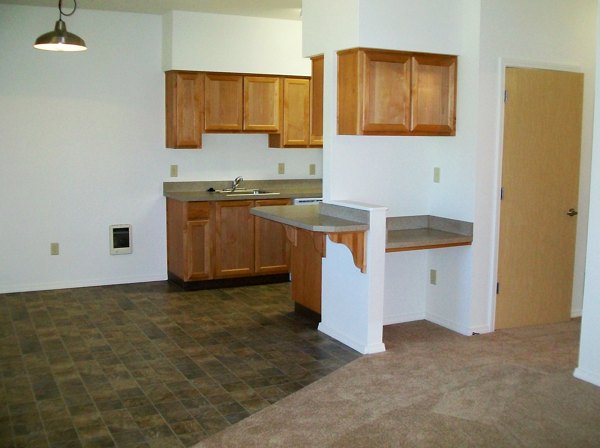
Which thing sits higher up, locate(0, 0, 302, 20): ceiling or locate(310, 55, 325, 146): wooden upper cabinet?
locate(0, 0, 302, 20): ceiling

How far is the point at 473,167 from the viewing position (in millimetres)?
4871

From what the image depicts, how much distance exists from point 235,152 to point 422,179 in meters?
2.45

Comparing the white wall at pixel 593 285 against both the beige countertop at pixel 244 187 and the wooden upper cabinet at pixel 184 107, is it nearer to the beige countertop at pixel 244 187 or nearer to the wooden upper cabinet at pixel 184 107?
the beige countertop at pixel 244 187

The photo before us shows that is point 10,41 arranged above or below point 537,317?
above

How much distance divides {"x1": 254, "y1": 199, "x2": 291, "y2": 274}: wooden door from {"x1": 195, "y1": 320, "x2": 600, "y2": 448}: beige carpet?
6.86ft

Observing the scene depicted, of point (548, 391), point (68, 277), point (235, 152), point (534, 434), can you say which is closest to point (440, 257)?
point (548, 391)

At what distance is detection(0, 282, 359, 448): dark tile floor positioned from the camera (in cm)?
344

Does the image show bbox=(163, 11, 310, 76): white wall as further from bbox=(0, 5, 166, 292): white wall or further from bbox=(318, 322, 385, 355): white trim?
bbox=(318, 322, 385, 355): white trim

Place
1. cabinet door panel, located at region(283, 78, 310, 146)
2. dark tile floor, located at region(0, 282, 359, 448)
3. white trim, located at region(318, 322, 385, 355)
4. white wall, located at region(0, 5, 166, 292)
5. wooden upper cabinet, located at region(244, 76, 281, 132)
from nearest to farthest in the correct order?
dark tile floor, located at region(0, 282, 359, 448) → white trim, located at region(318, 322, 385, 355) → white wall, located at region(0, 5, 166, 292) → wooden upper cabinet, located at region(244, 76, 281, 132) → cabinet door panel, located at region(283, 78, 310, 146)

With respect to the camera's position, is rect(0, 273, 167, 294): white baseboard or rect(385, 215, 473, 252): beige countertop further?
rect(0, 273, 167, 294): white baseboard

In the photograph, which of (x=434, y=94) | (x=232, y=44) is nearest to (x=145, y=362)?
(x=434, y=94)

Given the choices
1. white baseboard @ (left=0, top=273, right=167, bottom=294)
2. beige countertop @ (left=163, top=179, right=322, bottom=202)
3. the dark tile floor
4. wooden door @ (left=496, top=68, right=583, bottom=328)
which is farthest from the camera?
beige countertop @ (left=163, top=179, right=322, bottom=202)

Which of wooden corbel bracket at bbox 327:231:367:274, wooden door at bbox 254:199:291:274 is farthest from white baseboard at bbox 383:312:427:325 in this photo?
wooden door at bbox 254:199:291:274

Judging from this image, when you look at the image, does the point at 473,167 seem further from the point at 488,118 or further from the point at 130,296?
the point at 130,296
